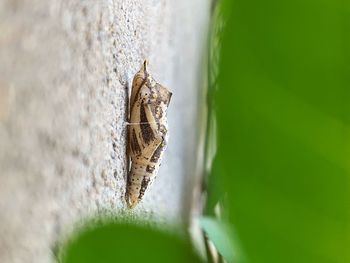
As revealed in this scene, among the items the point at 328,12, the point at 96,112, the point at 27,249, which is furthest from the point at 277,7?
the point at 27,249

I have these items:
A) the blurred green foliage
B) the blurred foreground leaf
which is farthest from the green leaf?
the blurred foreground leaf

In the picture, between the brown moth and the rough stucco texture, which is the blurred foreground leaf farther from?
the brown moth

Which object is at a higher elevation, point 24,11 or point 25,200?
point 24,11

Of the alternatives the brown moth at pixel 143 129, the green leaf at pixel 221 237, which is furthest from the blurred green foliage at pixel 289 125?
the brown moth at pixel 143 129

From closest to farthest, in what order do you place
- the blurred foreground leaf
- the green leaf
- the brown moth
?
the blurred foreground leaf, the green leaf, the brown moth

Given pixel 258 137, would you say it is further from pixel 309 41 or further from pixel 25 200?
pixel 25 200

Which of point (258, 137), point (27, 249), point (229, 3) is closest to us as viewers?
point (27, 249)

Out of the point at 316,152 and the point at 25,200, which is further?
the point at 316,152
